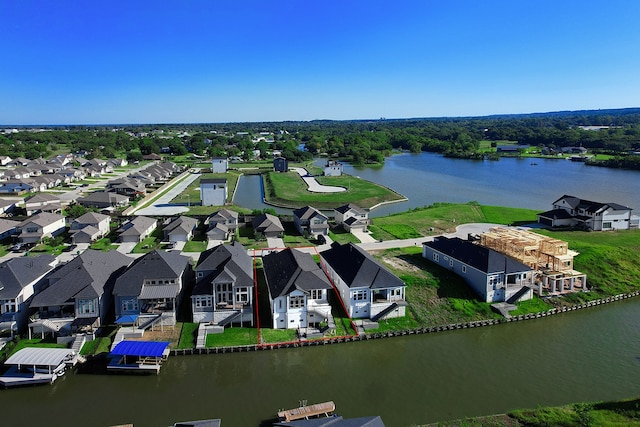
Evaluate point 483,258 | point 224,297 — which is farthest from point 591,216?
point 224,297

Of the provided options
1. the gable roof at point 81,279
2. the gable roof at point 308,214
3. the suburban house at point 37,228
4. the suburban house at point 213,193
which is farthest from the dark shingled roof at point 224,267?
the suburban house at point 213,193

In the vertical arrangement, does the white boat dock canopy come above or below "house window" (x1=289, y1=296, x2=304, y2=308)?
below

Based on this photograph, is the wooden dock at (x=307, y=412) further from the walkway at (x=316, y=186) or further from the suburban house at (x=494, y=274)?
the walkway at (x=316, y=186)

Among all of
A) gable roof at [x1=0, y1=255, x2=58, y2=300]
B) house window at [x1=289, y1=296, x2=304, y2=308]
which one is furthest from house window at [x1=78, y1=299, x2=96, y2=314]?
house window at [x1=289, y1=296, x2=304, y2=308]

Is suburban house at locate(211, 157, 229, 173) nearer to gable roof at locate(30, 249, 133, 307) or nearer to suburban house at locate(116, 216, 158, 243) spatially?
suburban house at locate(116, 216, 158, 243)

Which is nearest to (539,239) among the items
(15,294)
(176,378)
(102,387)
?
(176,378)
